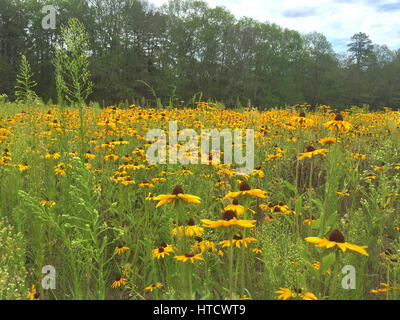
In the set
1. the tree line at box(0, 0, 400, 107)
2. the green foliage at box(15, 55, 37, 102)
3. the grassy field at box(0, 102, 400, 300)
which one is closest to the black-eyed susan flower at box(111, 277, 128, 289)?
the grassy field at box(0, 102, 400, 300)

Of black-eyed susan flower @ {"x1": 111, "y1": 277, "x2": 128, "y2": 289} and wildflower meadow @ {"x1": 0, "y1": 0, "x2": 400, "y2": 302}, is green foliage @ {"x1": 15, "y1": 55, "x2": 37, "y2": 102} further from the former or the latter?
black-eyed susan flower @ {"x1": 111, "y1": 277, "x2": 128, "y2": 289}

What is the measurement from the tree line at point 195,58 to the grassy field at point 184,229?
15901mm

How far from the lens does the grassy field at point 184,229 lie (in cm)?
162

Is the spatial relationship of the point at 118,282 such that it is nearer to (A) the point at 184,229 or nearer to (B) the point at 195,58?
(A) the point at 184,229

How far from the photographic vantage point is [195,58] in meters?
30.7

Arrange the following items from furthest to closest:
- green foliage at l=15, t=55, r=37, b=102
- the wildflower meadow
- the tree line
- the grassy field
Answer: the tree line, green foliage at l=15, t=55, r=37, b=102, the wildflower meadow, the grassy field

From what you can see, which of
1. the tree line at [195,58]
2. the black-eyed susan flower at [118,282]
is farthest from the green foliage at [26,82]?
the tree line at [195,58]

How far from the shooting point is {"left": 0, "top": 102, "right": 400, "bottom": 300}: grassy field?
1621mm

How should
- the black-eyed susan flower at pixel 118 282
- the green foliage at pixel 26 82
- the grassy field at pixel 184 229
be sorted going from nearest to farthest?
the grassy field at pixel 184 229 → the black-eyed susan flower at pixel 118 282 → the green foliage at pixel 26 82

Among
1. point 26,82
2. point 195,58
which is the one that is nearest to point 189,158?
point 26,82

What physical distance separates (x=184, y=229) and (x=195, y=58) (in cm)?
3137

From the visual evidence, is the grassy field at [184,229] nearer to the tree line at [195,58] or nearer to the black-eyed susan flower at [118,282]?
the black-eyed susan flower at [118,282]

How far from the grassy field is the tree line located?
15901 millimetres

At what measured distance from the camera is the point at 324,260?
5.20 feet
